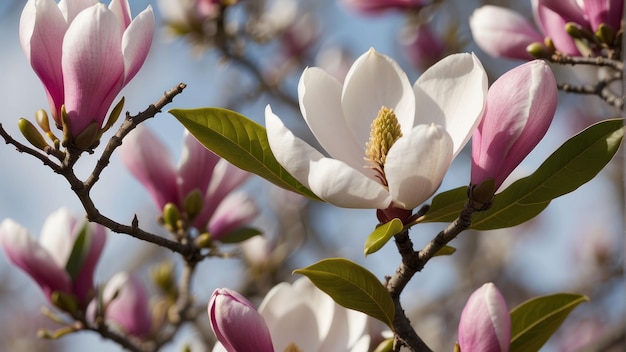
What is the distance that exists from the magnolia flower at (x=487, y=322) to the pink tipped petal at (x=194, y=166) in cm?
62

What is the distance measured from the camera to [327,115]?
3.08 ft

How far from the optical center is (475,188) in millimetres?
810

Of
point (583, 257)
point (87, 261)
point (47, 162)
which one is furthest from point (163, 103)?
point (583, 257)

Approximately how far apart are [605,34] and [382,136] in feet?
1.62

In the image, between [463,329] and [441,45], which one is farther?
[441,45]

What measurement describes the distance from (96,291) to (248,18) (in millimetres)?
1475

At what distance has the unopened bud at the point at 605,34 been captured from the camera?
1.19m

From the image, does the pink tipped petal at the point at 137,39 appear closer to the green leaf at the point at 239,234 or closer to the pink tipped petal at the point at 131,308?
the green leaf at the point at 239,234

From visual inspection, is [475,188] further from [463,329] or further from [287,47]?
[287,47]

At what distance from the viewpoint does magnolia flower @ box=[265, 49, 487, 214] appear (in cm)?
79

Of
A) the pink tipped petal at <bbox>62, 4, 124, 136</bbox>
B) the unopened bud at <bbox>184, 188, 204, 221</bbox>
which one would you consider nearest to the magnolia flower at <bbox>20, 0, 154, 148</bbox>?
the pink tipped petal at <bbox>62, 4, 124, 136</bbox>

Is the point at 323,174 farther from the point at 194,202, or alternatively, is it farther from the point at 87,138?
the point at 194,202

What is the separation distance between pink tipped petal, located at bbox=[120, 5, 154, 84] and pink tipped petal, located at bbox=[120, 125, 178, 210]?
1.61ft

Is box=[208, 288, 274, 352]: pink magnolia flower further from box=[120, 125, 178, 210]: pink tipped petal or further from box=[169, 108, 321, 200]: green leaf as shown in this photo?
box=[120, 125, 178, 210]: pink tipped petal
